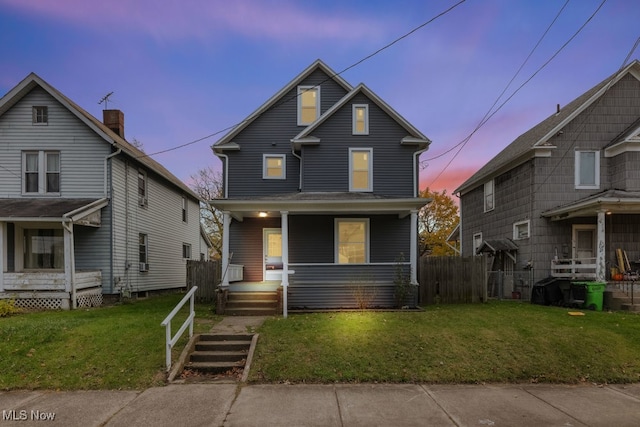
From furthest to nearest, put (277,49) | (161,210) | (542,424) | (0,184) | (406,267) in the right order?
(161,210), (277,49), (0,184), (406,267), (542,424)

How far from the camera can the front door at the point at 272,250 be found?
1373 centimetres

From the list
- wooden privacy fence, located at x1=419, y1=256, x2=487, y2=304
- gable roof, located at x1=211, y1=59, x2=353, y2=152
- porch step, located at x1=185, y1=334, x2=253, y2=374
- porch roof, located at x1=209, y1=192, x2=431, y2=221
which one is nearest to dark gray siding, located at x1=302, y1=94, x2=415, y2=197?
gable roof, located at x1=211, y1=59, x2=353, y2=152

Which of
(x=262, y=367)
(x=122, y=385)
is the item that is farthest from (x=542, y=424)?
(x=122, y=385)

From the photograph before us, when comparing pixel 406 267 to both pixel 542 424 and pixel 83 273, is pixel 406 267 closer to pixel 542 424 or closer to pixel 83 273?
pixel 542 424

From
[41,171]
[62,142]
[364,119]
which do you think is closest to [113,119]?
[62,142]

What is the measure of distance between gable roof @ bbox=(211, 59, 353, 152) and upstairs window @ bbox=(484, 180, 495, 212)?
362 inches

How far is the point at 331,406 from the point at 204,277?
408 inches

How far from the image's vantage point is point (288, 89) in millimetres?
14555

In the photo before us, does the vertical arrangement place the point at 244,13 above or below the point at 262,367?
above

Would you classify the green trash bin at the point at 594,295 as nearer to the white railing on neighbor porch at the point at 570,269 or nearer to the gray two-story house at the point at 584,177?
the white railing on neighbor porch at the point at 570,269

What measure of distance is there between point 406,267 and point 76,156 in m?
12.9

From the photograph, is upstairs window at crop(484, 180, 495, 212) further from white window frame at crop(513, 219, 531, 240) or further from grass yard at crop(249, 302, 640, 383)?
grass yard at crop(249, 302, 640, 383)

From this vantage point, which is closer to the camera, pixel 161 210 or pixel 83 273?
pixel 83 273

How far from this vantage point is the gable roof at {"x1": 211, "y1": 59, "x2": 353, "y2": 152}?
14.1 m
